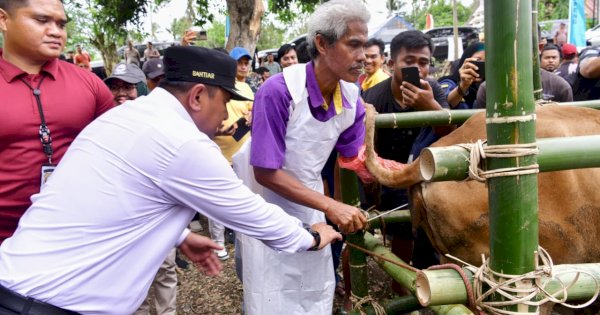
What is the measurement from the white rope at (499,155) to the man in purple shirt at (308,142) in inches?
33.6

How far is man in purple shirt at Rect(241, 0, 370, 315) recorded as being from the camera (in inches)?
87.8

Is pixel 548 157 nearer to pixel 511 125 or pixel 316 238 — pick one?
pixel 511 125

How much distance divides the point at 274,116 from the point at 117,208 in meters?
0.90

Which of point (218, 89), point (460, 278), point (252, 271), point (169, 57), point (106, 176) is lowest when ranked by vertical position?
point (252, 271)

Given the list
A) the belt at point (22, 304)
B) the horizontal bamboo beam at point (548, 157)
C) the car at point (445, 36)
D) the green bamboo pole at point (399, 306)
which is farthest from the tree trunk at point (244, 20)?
the car at point (445, 36)

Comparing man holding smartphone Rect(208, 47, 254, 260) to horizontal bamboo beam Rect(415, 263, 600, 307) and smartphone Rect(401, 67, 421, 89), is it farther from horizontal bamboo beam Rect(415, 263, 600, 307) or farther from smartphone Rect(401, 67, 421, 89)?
horizontal bamboo beam Rect(415, 263, 600, 307)

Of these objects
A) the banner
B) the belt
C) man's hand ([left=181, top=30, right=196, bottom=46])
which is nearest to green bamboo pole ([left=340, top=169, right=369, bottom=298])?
the belt

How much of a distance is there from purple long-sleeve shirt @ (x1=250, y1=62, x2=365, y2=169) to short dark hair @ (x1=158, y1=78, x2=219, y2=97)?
1.70 ft

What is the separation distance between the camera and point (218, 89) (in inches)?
68.8

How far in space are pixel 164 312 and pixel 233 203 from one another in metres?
1.77

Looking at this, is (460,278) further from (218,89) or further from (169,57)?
(169,57)

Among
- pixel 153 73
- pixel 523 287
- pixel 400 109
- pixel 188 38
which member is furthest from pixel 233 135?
pixel 523 287

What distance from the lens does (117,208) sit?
1.54 metres

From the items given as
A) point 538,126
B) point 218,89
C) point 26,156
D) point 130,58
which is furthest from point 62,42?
point 130,58
